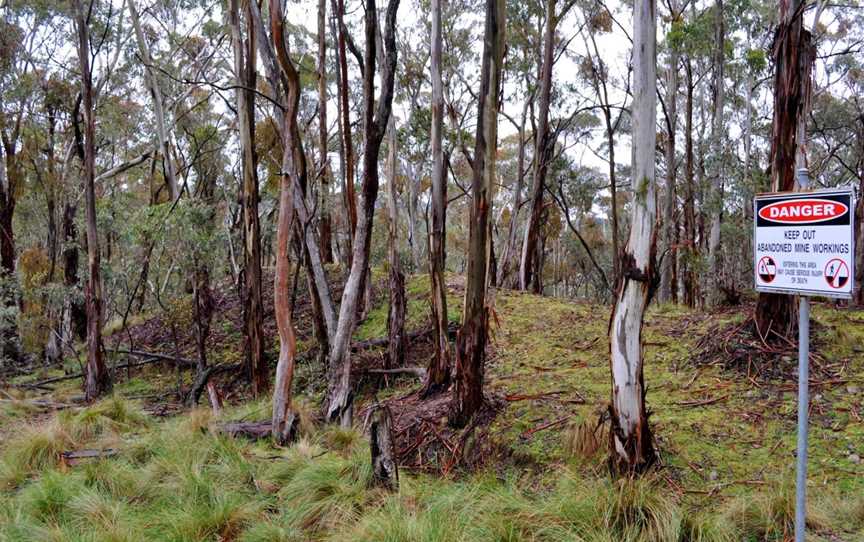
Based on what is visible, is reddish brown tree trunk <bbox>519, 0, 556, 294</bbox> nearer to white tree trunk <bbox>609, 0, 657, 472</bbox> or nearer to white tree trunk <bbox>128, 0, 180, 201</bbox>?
white tree trunk <bbox>128, 0, 180, 201</bbox>

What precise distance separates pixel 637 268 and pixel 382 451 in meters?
2.32

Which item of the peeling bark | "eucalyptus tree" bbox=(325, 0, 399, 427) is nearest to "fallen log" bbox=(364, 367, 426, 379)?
"eucalyptus tree" bbox=(325, 0, 399, 427)

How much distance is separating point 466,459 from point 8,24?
55.2 feet

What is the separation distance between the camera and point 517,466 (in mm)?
5105

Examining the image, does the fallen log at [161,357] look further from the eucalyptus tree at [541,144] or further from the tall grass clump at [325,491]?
the tall grass clump at [325,491]

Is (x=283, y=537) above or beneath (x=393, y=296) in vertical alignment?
beneath

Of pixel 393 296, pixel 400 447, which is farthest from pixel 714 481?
pixel 393 296

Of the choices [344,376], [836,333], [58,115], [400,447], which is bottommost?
[400,447]

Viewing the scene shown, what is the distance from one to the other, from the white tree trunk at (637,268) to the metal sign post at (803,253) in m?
0.97

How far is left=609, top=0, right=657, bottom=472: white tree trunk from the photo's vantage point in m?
4.03

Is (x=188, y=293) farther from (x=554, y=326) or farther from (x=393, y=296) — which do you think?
(x=554, y=326)

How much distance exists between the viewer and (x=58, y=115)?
16.9 metres

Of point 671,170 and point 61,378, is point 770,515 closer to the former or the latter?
point 61,378

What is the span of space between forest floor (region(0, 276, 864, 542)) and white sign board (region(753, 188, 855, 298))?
61.1 inches
